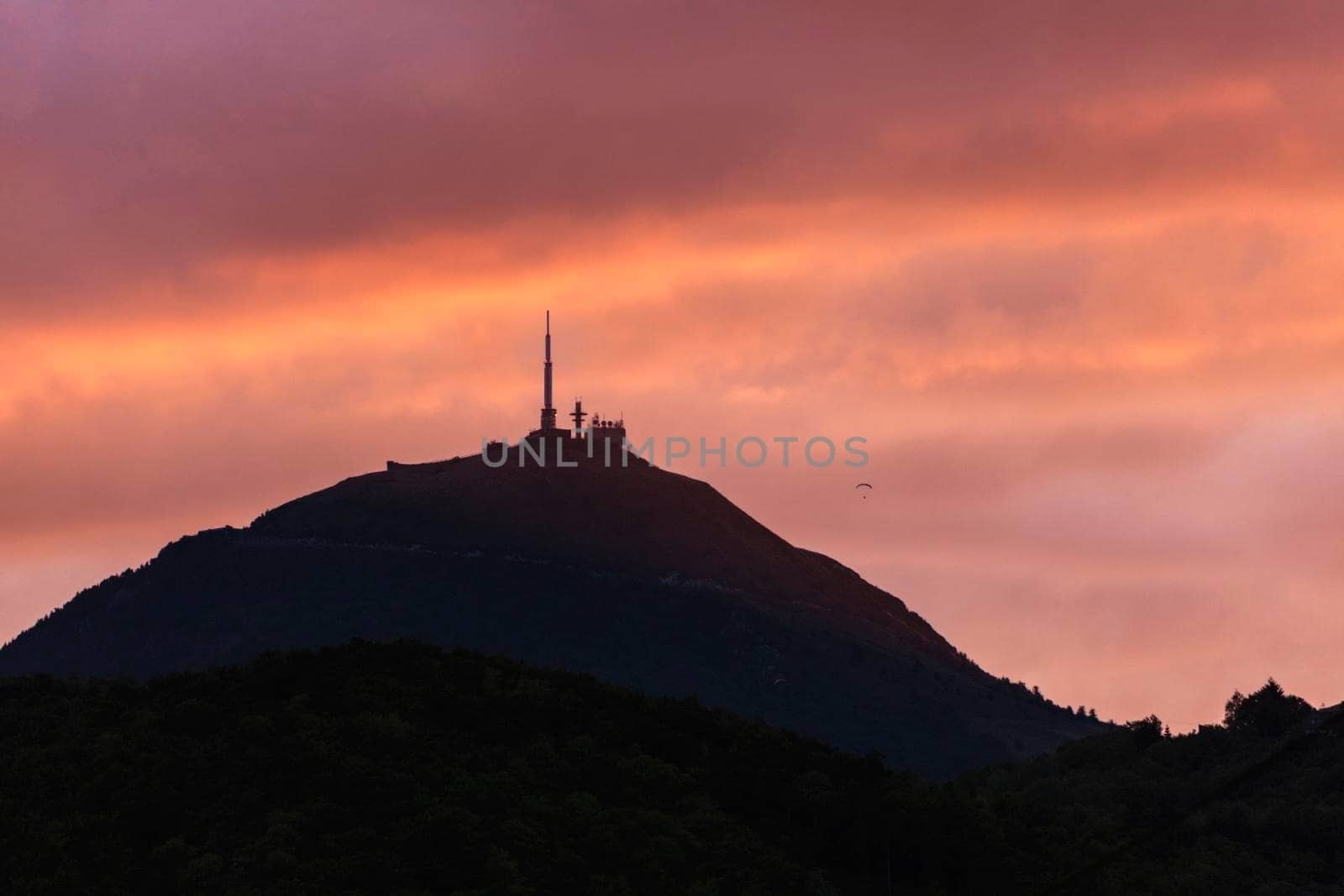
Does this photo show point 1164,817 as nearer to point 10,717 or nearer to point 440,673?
point 440,673

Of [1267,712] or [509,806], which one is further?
[1267,712]

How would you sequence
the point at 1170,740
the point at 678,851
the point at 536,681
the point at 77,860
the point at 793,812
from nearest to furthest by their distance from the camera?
the point at 77,860 → the point at 678,851 → the point at 793,812 → the point at 536,681 → the point at 1170,740

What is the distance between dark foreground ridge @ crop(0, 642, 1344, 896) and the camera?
88750 mm

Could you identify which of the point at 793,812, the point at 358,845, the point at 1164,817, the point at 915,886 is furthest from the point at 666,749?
the point at 1164,817

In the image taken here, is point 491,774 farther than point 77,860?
Yes

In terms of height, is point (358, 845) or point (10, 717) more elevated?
point (10, 717)

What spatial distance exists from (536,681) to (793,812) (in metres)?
19.9

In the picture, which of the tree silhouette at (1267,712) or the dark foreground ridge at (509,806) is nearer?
the dark foreground ridge at (509,806)

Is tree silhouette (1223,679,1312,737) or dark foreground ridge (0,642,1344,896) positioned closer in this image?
dark foreground ridge (0,642,1344,896)

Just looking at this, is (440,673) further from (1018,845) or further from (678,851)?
(1018,845)

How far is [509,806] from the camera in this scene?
95.3m

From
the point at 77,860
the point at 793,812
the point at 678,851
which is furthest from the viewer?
the point at 793,812

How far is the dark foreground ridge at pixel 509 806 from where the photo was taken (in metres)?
88.8

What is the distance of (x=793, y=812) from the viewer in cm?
10056
